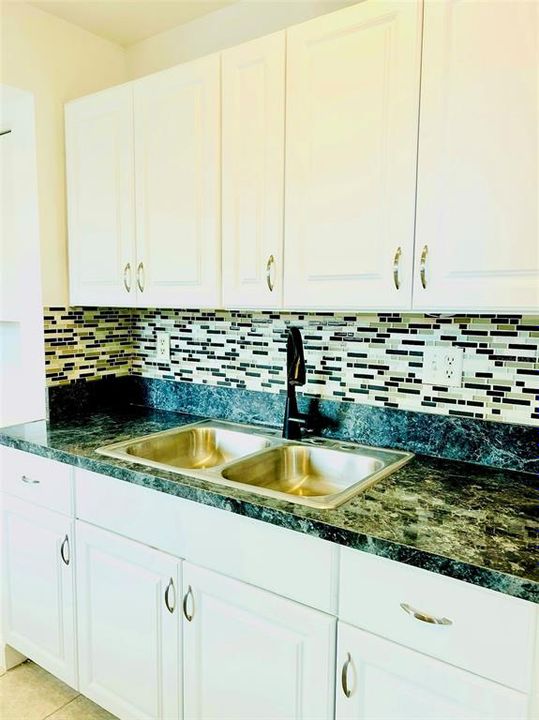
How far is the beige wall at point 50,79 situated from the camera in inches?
74.2

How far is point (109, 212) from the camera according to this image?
76.2 inches

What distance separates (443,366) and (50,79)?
70.1 inches

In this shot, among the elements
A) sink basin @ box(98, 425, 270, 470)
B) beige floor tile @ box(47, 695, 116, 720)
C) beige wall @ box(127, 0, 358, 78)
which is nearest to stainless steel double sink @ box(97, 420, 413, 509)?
sink basin @ box(98, 425, 270, 470)

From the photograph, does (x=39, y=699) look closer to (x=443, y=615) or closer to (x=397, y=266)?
(x=443, y=615)

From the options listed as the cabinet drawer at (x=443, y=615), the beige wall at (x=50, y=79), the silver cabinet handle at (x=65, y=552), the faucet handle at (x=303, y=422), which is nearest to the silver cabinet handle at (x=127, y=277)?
the beige wall at (x=50, y=79)

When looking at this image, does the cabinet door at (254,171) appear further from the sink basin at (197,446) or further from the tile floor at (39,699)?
the tile floor at (39,699)

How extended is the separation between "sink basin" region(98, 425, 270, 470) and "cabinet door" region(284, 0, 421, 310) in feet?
1.92

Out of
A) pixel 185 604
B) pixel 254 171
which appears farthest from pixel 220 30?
pixel 185 604

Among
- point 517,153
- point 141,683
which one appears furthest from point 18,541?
point 517,153

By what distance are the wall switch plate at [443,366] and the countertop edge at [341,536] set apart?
0.68m

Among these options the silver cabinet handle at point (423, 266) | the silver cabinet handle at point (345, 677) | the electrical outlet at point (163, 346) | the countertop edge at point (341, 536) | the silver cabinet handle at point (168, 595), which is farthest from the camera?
the electrical outlet at point (163, 346)

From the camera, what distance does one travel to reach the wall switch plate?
1.55m

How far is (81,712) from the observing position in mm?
1773

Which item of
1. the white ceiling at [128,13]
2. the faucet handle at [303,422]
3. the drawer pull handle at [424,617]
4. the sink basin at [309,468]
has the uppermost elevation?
the white ceiling at [128,13]
